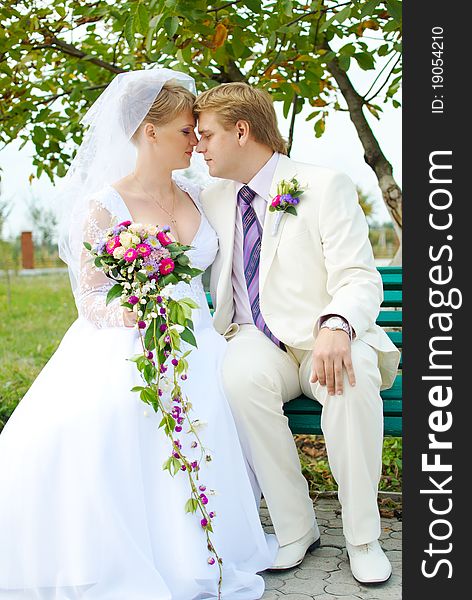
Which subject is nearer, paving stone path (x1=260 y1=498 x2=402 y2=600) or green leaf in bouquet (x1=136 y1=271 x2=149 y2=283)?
green leaf in bouquet (x1=136 y1=271 x2=149 y2=283)

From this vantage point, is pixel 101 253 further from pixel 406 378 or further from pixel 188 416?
pixel 406 378

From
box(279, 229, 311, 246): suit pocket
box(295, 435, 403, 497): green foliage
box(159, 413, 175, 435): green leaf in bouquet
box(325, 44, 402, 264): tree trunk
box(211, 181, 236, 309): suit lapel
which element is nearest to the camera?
box(159, 413, 175, 435): green leaf in bouquet

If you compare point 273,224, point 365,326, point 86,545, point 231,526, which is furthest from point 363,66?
point 86,545

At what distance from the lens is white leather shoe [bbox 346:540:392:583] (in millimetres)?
3199

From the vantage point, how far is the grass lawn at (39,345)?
4.76 meters

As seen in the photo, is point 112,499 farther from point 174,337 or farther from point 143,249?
point 143,249

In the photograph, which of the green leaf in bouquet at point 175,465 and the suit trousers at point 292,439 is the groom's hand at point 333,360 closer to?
the suit trousers at point 292,439

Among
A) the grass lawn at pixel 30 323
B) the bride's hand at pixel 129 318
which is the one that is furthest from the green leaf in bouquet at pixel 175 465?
the grass lawn at pixel 30 323

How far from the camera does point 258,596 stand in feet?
10.2

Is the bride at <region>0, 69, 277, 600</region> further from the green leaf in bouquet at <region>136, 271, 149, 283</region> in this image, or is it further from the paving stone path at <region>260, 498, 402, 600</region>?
the green leaf in bouquet at <region>136, 271, 149, 283</region>

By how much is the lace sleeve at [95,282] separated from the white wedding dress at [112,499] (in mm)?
196

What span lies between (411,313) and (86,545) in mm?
1313

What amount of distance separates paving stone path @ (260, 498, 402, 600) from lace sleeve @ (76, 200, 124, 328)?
111 centimetres

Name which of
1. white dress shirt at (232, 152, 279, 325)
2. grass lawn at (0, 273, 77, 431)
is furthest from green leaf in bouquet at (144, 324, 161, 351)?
grass lawn at (0, 273, 77, 431)
